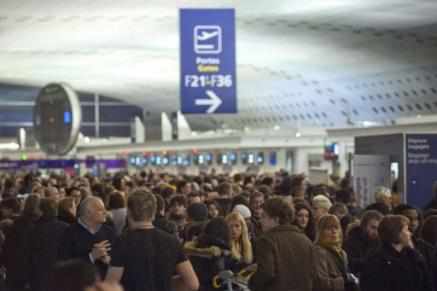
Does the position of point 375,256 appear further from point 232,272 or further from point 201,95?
point 201,95

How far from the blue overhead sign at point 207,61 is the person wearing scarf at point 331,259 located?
1281cm

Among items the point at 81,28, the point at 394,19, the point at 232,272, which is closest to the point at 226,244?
the point at 232,272

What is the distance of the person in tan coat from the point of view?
835 centimetres

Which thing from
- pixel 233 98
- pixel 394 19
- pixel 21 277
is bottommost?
pixel 21 277

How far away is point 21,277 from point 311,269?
391cm

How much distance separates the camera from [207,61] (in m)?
22.3

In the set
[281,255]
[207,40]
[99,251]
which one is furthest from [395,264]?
[207,40]

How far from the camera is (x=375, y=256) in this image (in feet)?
29.1

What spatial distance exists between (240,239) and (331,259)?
1.71 meters

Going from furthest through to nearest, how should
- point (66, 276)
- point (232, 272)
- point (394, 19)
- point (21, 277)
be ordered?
point (394, 19) < point (21, 277) < point (232, 272) < point (66, 276)

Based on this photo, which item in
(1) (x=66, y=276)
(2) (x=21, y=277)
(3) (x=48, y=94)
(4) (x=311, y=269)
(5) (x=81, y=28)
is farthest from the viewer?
(5) (x=81, y=28)

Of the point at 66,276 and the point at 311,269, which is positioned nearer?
the point at 66,276

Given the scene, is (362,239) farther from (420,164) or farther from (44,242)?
(420,164)

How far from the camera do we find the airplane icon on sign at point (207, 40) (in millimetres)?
22312
